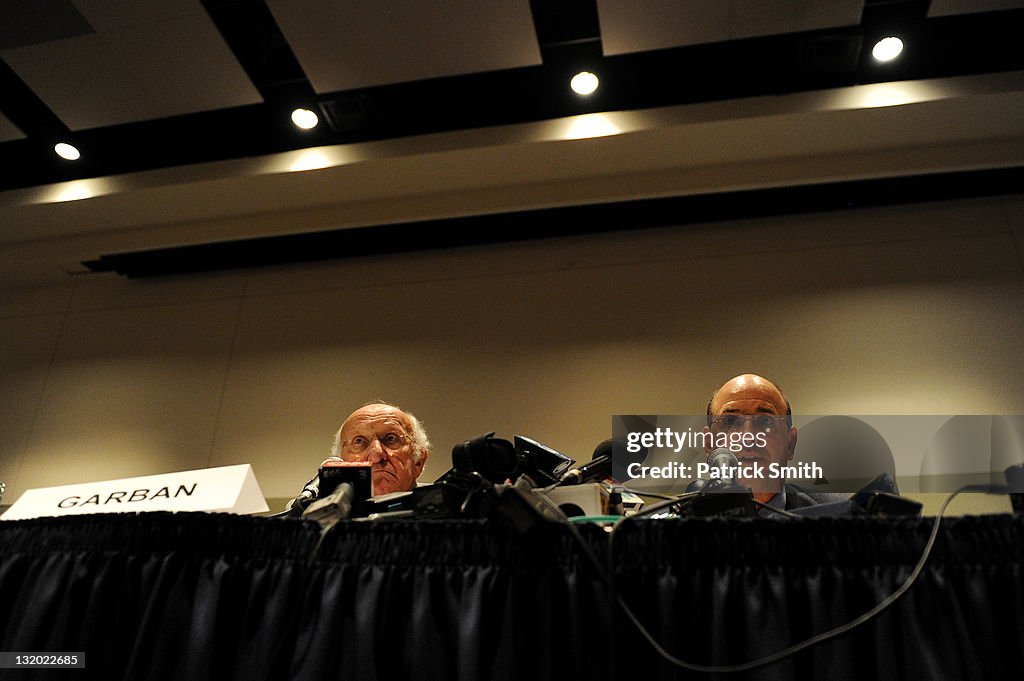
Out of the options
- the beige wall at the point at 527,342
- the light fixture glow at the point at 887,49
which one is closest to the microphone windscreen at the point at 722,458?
the beige wall at the point at 527,342

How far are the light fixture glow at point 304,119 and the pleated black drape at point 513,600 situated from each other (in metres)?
2.46

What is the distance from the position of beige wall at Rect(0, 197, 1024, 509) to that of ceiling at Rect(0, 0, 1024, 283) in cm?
27

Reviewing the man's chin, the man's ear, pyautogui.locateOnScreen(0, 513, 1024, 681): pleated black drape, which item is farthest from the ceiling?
pyautogui.locateOnScreen(0, 513, 1024, 681): pleated black drape

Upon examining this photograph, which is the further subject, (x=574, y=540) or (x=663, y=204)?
(x=663, y=204)

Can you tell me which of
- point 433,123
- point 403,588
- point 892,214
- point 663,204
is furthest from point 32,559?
point 892,214

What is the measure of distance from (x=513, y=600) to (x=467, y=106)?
2599 millimetres

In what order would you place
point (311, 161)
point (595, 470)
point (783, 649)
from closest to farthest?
point (783, 649), point (595, 470), point (311, 161)

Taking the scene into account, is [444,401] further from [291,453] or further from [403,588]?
[403,588]

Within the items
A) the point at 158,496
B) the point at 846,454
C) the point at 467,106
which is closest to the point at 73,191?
the point at 467,106

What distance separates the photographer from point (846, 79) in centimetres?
286

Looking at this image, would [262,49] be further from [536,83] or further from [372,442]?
[372,442]

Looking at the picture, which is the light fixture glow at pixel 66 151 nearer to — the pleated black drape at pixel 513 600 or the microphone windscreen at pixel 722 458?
the pleated black drape at pixel 513 600

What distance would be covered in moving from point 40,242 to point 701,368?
Result: 3309 millimetres

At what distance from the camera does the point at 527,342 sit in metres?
3.28
